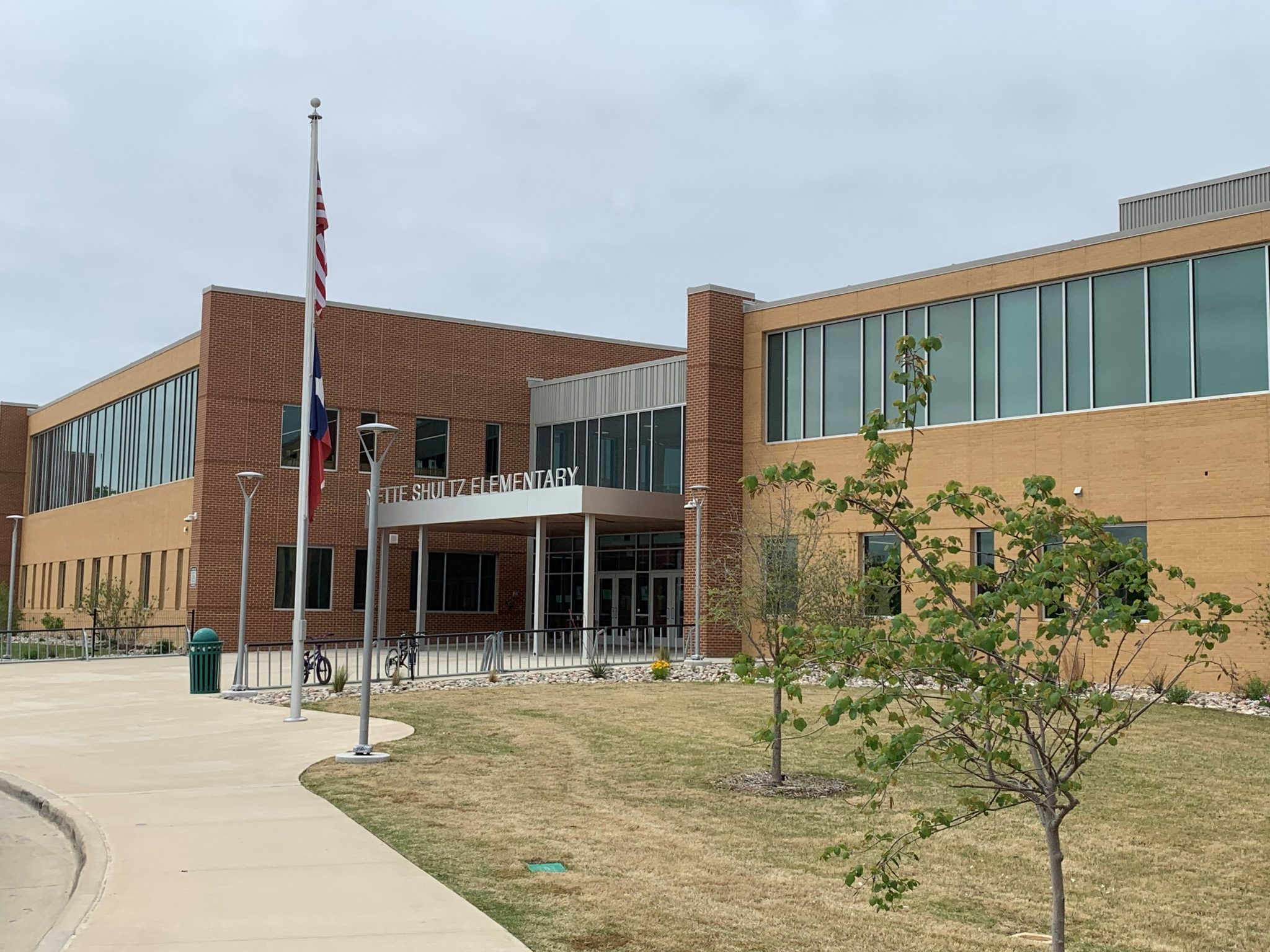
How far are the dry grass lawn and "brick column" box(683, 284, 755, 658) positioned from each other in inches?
596

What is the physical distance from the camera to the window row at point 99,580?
1666 inches

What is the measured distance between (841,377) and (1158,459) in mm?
8167

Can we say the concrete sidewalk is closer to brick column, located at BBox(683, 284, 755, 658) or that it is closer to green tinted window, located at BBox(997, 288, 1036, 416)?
brick column, located at BBox(683, 284, 755, 658)

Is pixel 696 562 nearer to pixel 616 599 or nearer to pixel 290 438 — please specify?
pixel 616 599

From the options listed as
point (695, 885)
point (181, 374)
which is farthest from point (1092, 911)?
point (181, 374)

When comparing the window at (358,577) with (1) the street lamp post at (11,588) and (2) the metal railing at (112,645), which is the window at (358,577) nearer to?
(2) the metal railing at (112,645)

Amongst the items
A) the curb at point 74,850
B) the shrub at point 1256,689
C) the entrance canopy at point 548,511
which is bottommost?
the curb at point 74,850

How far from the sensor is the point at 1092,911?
9.04m

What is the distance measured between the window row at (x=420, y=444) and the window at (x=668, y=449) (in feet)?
24.2

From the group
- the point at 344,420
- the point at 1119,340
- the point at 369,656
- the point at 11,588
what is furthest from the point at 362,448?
the point at 369,656

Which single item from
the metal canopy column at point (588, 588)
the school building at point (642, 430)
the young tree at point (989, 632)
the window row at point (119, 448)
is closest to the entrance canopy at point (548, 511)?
the school building at point (642, 430)

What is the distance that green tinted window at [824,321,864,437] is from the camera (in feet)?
102

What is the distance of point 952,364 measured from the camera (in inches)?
1148

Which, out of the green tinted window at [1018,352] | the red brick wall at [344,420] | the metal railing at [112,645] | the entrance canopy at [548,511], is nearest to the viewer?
the green tinted window at [1018,352]
